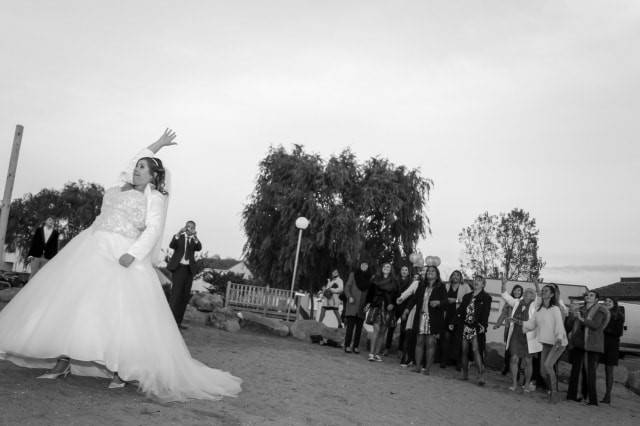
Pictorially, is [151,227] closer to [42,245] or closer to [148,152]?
[148,152]

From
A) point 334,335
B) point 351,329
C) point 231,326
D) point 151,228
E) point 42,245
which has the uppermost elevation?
point 151,228

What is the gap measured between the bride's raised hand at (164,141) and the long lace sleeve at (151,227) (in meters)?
0.54

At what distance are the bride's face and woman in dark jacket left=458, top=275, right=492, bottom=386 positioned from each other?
23.0 feet

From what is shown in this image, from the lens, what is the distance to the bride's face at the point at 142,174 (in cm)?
581

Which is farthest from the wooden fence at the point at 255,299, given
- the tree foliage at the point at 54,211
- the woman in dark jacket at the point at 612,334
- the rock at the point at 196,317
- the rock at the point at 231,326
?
the tree foliage at the point at 54,211

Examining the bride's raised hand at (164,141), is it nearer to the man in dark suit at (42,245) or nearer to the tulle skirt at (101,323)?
the tulle skirt at (101,323)

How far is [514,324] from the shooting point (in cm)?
1059

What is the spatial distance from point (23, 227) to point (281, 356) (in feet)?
195

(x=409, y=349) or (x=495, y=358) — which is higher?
(x=409, y=349)

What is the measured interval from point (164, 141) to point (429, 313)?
21.6 feet

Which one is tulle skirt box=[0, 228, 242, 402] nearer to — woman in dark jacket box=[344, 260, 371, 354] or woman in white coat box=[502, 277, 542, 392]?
woman in white coat box=[502, 277, 542, 392]

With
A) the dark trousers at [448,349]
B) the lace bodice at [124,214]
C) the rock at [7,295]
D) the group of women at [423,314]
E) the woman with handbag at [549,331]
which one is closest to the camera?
the lace bodice at [124,214]

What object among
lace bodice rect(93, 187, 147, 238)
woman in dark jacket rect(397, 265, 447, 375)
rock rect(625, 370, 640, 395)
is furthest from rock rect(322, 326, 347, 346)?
lace bodice rect(93, 187, 147, 238)

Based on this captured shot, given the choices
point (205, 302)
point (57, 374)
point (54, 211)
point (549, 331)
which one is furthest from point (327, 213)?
point (54, 211)
